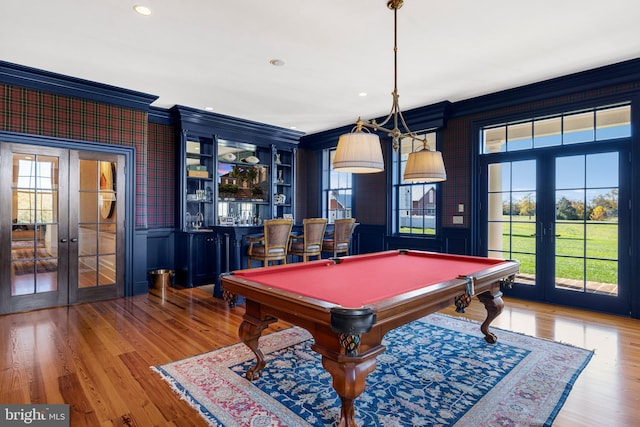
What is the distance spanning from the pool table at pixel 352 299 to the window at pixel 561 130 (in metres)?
2.37

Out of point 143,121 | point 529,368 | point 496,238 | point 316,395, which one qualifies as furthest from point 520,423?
point 143,121

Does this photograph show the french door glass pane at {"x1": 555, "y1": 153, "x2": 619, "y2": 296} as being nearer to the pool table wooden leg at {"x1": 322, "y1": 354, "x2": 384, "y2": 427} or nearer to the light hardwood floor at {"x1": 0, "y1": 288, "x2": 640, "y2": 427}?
the light hardwood floor at {"x1": 0, "y1": 288, "x2": 640, "y2": 427}

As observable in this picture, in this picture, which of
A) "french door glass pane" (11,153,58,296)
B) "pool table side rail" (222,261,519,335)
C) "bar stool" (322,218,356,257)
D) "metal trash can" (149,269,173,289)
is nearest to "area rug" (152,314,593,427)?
"pool table side rail" (222,261,519,335)

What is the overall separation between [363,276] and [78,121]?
4213 millimetres

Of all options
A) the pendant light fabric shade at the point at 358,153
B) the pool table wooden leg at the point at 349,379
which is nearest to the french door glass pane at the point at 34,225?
the pendant light fabric shade at the point at 358,153

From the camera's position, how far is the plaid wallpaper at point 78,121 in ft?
13.1

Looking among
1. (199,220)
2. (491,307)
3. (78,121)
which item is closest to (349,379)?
(491,307)

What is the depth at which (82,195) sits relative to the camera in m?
4.51

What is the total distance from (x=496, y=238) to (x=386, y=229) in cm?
172

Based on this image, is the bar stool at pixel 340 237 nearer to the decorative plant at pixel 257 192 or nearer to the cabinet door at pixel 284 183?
the cabinet door at pixel 284 183

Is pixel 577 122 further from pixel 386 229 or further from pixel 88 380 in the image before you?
pixel 88 380

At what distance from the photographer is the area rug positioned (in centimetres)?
201

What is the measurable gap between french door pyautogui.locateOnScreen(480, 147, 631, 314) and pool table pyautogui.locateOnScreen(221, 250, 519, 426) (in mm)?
1925

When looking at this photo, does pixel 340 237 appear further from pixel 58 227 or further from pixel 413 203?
pixel 58 227
